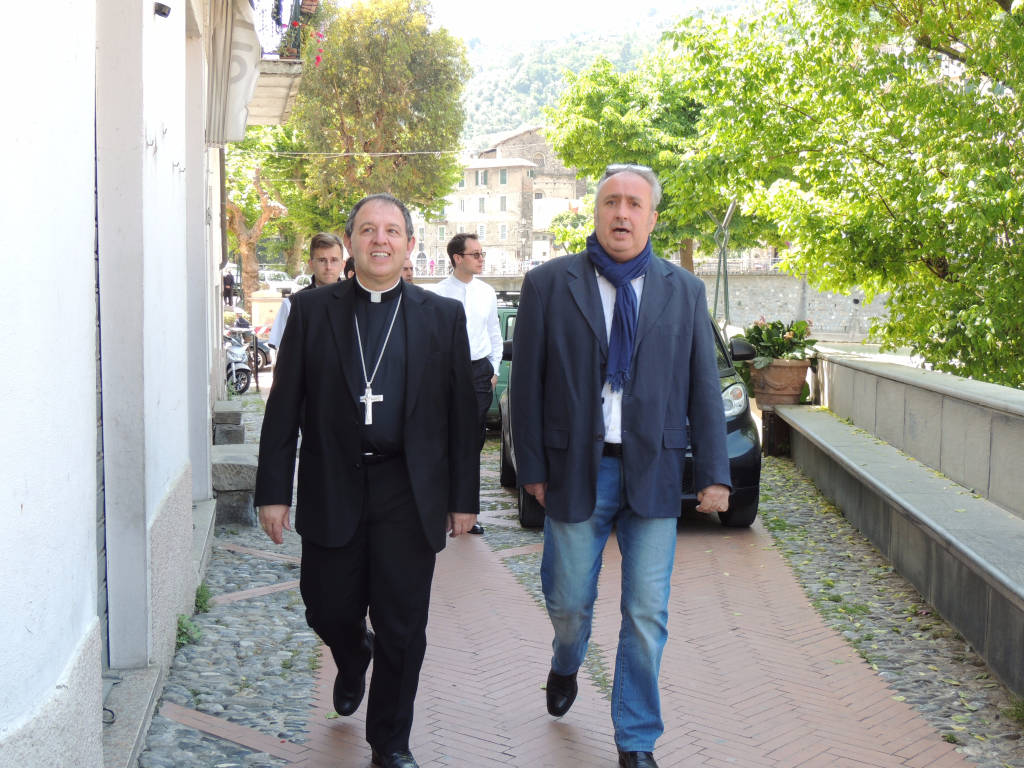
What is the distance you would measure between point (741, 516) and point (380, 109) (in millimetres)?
38703

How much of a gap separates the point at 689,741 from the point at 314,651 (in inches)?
79.0

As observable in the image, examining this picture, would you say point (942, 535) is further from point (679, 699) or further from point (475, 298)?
point (475, 298)

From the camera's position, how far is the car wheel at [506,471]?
10906 mm

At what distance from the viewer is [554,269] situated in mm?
4332

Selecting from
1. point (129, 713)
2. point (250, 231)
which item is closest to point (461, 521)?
point (129, 713)

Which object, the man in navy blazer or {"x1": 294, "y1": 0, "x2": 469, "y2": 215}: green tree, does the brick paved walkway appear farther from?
{"x1": 294, "y1": 0, "x2": 469, "y2": 215}: green tree

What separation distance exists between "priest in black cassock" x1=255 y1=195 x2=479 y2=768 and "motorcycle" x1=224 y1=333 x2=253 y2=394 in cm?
1872

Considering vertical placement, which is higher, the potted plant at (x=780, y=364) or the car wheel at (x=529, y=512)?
the potted plant at (x=780, y=364)

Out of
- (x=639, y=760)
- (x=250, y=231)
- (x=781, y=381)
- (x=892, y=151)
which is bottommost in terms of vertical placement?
(x=639, y=760)

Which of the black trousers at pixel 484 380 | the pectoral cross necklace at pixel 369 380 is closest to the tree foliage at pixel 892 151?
the black trousers at pixel 484 380

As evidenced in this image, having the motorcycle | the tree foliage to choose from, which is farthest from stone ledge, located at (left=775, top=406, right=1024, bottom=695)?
the motorcycle

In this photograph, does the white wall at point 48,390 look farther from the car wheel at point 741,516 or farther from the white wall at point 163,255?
the car wheel at point 741,516

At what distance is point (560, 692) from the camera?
4715mm

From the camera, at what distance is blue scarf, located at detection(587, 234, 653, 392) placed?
4.19 meters
